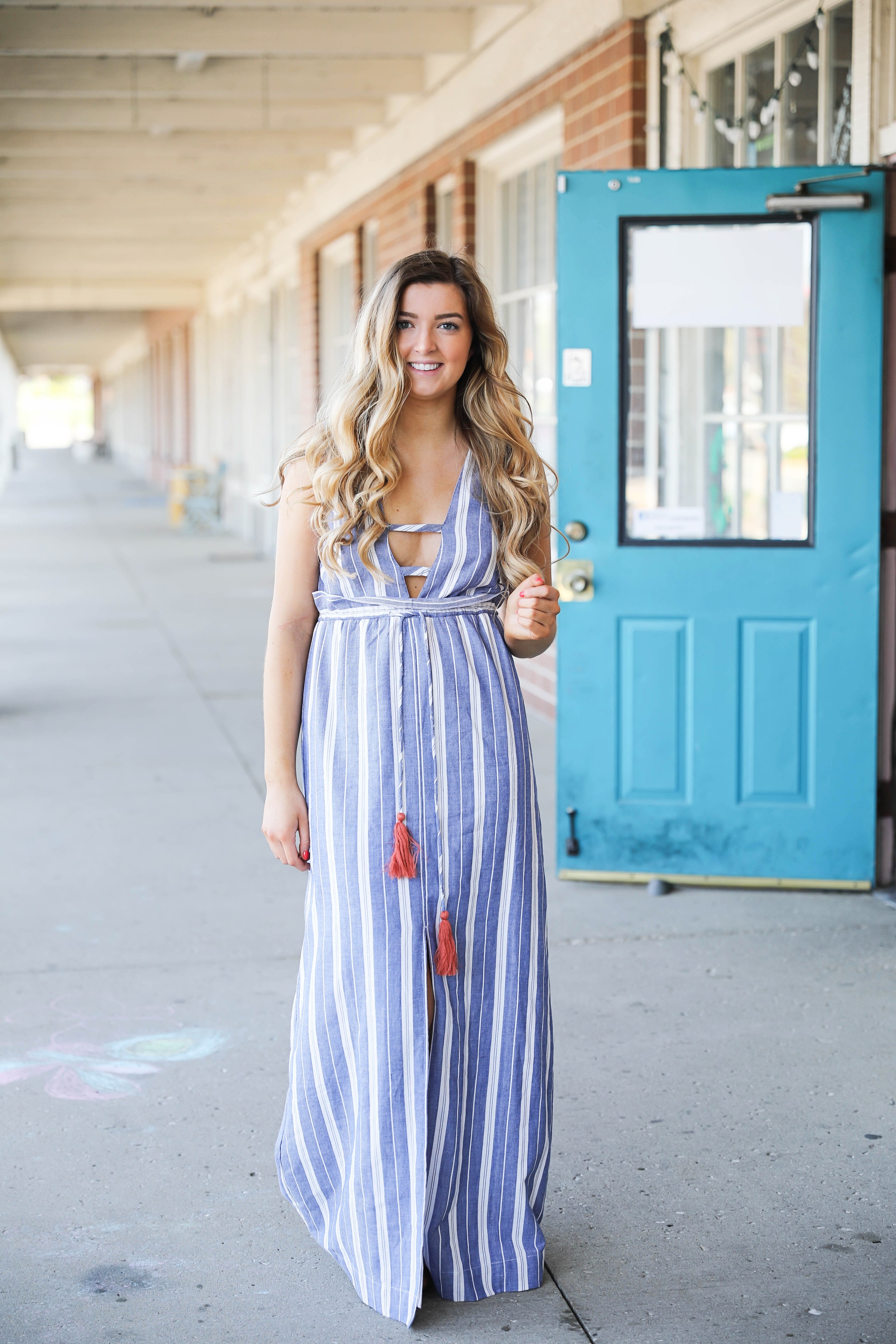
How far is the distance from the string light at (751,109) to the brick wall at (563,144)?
210mm

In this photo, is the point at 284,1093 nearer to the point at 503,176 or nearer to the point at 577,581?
the point at 577,581

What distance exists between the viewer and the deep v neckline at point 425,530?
2465mm

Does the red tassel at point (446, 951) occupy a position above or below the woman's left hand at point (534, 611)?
below

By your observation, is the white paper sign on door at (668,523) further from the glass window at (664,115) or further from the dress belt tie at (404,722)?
the dress belt tie at (404,722)

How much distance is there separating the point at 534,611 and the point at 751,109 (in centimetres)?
379

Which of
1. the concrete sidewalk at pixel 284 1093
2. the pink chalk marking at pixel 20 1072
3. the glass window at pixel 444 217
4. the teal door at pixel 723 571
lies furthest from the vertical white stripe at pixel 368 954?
the glass window at pixel 444 217

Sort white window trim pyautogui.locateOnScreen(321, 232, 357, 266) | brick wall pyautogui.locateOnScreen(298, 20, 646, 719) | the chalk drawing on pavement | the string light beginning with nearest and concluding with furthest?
the chalk drawing on pavement → the string light → brick wall pyautogui.locateOnScreen(298, 20, 646, 719) → white window trim pyautogui.locateOnScreen(321, 232, 357, 266)

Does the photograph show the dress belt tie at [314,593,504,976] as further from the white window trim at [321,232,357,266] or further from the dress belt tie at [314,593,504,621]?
the white window trim at [321,232,357,266]

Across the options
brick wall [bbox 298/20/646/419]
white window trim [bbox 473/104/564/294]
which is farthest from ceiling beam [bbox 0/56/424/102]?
white window trim [bbox 473/104/564/294]

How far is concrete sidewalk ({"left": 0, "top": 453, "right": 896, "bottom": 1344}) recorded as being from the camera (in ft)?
8.29

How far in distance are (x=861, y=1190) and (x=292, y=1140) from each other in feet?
3.80

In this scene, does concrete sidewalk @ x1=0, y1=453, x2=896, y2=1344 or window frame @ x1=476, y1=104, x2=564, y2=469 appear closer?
concrete sidewalk @ x1=0, y1=453, x2=896, y2=1344

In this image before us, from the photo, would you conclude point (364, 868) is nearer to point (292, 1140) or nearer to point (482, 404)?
point (292, 1140)

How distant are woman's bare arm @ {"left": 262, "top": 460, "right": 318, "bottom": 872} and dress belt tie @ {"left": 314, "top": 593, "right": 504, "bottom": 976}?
0.22 ft
